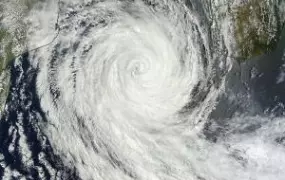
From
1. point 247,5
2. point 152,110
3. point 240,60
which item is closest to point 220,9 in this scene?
point 247,5

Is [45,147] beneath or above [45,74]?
beneath

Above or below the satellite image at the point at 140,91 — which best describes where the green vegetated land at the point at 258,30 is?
above

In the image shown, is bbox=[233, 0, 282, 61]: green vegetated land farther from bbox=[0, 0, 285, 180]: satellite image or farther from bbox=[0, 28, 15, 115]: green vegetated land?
bbox=[0, 28, 15, 115]: green vegetated land

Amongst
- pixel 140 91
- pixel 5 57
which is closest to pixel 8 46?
pixel 5 57

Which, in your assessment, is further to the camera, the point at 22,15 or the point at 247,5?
the point at 22,15

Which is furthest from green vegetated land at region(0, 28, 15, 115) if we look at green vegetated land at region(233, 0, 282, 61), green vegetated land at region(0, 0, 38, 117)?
green vegetated land at region(233, 0, 282, 61)

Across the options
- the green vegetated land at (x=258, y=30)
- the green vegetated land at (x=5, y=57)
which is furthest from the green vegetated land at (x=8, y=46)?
the green vegetated land at (x=258, y=30)

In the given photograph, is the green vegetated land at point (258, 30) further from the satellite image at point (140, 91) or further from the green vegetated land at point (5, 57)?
the green vegetated land at point (5, 57)

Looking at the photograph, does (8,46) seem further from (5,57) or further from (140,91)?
(140,91)

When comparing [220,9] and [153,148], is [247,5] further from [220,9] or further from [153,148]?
[153,148]
